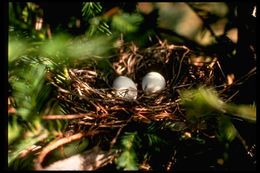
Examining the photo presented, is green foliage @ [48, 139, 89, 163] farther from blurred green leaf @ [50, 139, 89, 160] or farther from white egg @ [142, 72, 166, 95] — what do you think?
white egg @ [142, 72, 166, 95]

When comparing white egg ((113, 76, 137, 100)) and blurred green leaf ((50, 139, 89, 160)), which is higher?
white egg ((113, 76, 137, 100))

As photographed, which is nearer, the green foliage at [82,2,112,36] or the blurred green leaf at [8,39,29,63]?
the blurred green leaf at [8,39,29,63]

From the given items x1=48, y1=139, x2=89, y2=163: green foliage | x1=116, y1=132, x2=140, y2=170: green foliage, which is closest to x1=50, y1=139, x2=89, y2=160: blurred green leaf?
x1=48, y1=139, x2=89, y2=163: green foliage

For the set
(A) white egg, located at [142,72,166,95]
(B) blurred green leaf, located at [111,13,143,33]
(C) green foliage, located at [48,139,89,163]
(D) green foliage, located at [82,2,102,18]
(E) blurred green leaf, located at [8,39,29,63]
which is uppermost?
(D) green foliage, located at [82,2,102,18]

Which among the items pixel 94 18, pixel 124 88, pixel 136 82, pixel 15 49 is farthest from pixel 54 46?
pixel 136 82

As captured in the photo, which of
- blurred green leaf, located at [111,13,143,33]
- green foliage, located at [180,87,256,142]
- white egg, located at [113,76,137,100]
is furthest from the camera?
white egg, located at [113,76,137,100]

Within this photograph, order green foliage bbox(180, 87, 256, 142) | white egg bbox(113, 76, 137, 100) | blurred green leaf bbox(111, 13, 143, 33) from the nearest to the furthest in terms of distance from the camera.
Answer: green foliage bbox(180, 87, 256, 142) → blurred green leaf bbox(111, 13, 143, 33) → white egg bbox(113, 76, 137, 100)
